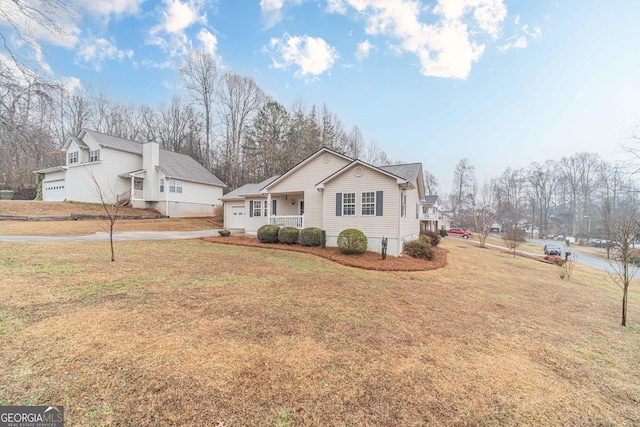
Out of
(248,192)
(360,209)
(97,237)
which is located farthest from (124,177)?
(360,209)

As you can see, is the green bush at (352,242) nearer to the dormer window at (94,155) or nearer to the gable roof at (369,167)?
the gable roof at (369,167)

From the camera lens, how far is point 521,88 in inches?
675

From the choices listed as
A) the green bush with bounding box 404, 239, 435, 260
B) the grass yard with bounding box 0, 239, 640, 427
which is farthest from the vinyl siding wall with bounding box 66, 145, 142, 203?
the green bush with bounding box 404, 239, 435, 260

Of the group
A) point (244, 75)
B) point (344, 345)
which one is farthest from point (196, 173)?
point (344, 345)

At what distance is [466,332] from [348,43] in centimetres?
1858

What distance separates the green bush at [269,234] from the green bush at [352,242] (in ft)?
15.5

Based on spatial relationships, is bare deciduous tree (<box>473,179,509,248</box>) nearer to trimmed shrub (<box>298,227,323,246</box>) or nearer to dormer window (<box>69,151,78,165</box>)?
trimmed shrub (<box>298,227,323,246</box>)

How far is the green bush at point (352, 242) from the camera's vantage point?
11.9 metres

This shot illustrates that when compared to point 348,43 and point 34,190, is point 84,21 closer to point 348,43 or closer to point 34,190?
point 348,43

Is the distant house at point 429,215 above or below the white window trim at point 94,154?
below

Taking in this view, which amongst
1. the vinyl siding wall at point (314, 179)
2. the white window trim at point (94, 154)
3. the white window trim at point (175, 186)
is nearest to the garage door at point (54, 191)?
the white window trim at point (94, 154)

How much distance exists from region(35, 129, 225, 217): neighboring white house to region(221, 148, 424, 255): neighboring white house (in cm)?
985

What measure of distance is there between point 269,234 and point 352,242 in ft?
18.6

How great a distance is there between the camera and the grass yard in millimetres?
2604
